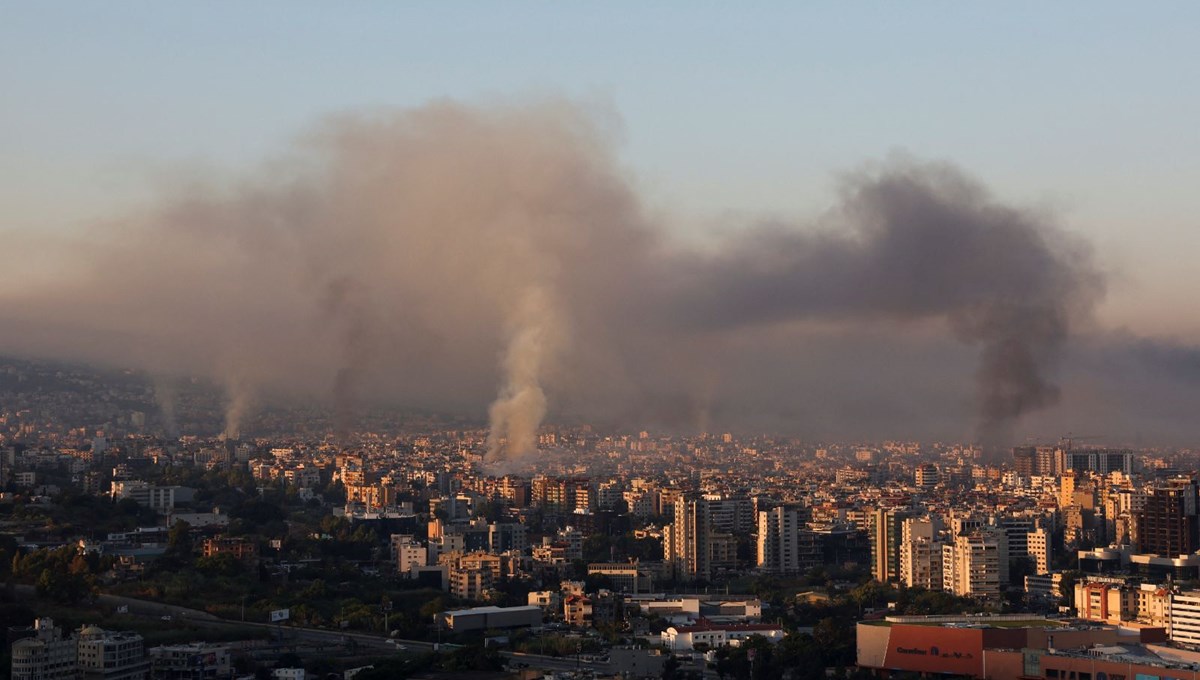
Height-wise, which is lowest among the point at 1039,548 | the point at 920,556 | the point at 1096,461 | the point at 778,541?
the point at 920,556

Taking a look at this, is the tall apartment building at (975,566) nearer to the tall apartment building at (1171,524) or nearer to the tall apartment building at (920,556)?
the tall apartment building at (920,556)

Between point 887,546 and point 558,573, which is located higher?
point 887,546

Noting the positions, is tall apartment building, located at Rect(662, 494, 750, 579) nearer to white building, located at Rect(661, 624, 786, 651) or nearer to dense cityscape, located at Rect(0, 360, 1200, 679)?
dense cityscape, located at Rect(0, 360, 1200, 679)

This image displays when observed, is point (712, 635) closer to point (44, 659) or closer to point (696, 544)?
point (44, 659)

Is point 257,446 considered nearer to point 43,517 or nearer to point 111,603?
point 43,517

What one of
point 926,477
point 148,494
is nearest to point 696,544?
point 148,494

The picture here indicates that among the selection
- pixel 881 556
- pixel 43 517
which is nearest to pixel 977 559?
pixel 881 556

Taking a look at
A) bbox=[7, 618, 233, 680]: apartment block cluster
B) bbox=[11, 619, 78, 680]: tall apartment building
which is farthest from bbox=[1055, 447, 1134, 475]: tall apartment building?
bbox=[11, 619, 78, 680]: tall apartment building

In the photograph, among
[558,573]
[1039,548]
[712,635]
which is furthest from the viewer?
[1039,548]
